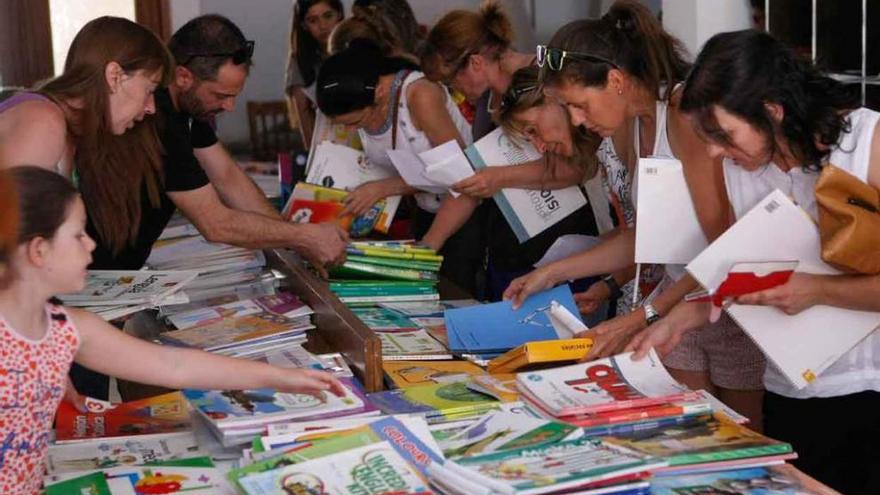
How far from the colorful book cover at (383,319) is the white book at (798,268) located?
105 cm

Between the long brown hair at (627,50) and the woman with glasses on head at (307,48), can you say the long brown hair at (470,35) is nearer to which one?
the long brown hair at (627,50)

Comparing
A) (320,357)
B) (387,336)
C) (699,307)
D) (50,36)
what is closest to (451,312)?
(387,336)

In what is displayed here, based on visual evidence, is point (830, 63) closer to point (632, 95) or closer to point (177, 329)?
point (632, 95)

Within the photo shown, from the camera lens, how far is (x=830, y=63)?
12.5ft

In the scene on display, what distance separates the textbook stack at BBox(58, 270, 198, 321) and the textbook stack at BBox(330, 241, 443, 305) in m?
0.59

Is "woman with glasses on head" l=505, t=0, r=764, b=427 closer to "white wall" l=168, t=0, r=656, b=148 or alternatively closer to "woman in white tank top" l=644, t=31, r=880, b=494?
"woman in white tank top" l=644, t=31, r=880, b=494

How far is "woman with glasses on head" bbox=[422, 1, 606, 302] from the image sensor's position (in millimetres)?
3842

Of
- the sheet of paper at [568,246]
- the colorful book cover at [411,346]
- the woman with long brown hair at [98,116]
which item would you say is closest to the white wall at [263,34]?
the sheet of paper at [568,246]

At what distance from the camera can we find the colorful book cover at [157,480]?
2.08m

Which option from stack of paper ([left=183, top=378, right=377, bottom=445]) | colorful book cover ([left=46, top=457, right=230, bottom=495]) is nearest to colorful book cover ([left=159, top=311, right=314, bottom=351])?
stack of paper ([left=183, top=378, right=377, bottom=445])

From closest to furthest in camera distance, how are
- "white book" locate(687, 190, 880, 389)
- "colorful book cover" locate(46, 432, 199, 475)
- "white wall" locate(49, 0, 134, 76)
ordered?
"colorful book cover" locate(46, 432, 199, 475) → "white book" locate(687, 190, 880, 389) → "white wall" locate(49, 0, 134, 76)

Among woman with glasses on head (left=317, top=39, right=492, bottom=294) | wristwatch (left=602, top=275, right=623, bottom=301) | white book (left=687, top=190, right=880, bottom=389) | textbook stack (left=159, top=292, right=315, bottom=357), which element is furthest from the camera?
woman with glasses on head (left=317, top=39, right=492, bottom=294)

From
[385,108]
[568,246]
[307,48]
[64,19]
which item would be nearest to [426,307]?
[568,246]

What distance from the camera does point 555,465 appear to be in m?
1.92
